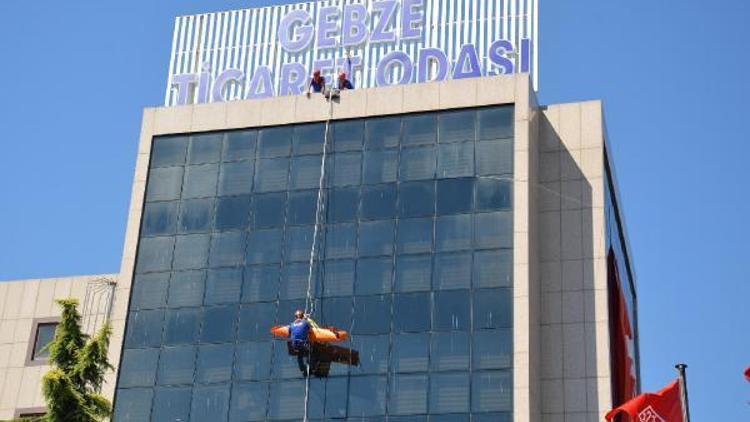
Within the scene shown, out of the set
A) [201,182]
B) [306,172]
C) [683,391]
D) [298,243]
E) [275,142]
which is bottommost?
[683,391]

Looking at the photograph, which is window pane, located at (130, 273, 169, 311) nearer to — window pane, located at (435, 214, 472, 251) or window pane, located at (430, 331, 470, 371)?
window pane, located at (435, 214, 472, 251)

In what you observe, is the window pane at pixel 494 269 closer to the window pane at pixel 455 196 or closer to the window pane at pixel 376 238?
the window pane at pixel 455 196

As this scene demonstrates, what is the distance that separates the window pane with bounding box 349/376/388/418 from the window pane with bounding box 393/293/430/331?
2.27 m

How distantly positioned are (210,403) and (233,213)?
8.11 metres

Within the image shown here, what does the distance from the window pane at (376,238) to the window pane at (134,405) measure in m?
9.98

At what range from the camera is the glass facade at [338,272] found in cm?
5259

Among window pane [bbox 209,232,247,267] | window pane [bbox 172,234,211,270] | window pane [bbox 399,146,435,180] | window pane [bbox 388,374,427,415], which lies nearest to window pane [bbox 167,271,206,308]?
window pane [bbox 172,234,211,270]

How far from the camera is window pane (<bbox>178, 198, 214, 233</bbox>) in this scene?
58.2 meters

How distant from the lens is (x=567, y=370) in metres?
54.1

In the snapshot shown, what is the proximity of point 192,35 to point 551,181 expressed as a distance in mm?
18377

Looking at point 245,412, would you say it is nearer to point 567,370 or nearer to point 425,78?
point 567,370

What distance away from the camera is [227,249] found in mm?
57219

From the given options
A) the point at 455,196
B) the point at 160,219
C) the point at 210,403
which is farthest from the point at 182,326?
the point at 455,196

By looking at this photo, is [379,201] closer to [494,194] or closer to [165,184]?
[494,194]
